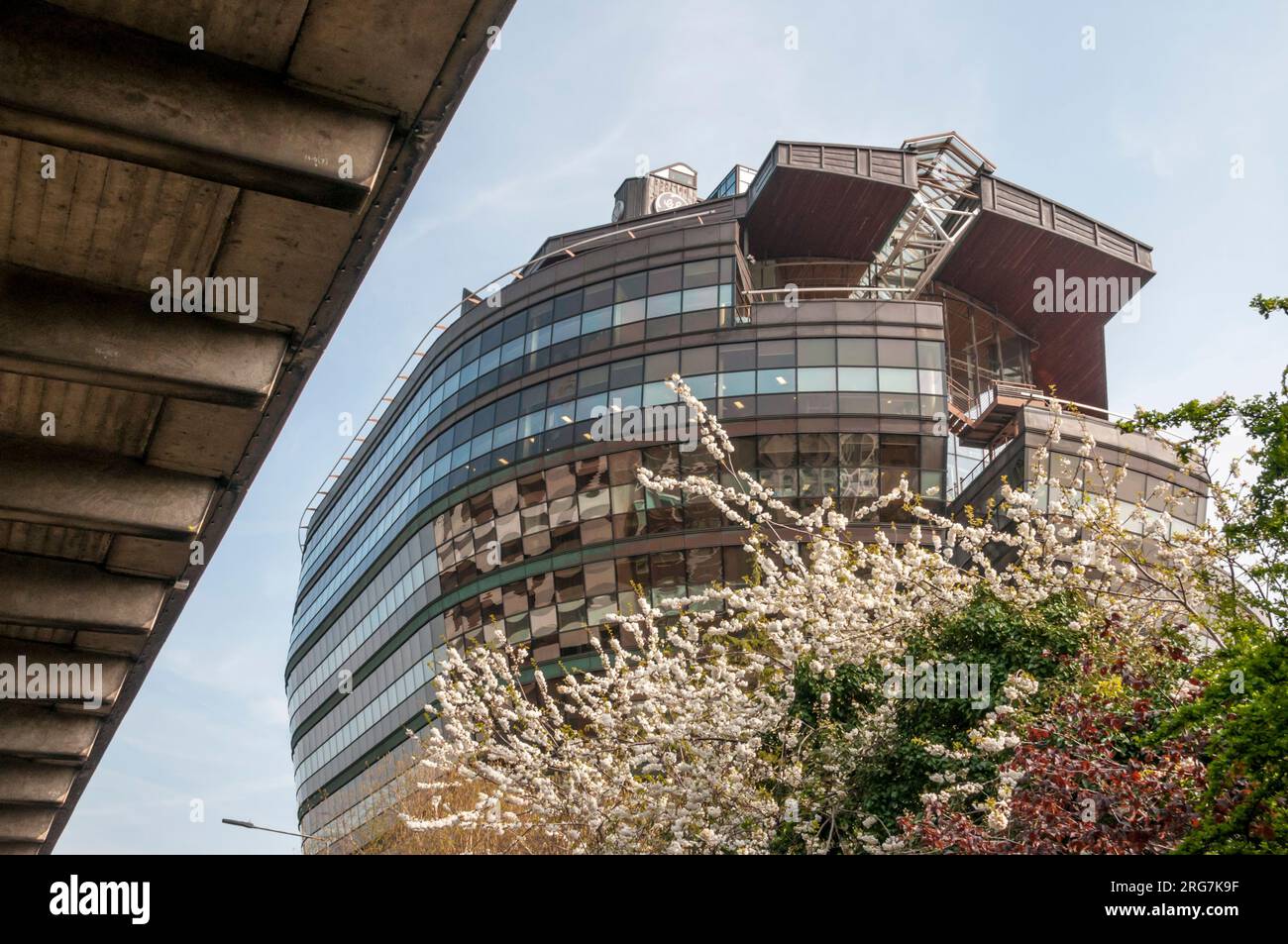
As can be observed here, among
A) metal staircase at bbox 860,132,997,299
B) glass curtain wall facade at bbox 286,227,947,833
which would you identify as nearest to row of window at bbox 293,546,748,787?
glass curtain wall facade at bbox 286,227,947,833

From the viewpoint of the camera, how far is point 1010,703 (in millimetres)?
14797

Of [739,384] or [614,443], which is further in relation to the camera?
[614,443]

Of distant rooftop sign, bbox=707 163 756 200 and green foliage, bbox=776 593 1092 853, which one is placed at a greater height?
distant rooftop sign, bbox=707 163 756 200

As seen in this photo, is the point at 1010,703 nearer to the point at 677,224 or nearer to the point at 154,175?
the point at 154,175

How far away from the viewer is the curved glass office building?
1574 inches

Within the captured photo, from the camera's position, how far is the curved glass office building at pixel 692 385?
131ft

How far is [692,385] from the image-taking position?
41.1 meters

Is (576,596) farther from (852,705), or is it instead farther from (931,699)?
(931,699)

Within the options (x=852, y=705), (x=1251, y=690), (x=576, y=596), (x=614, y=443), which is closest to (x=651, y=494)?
(x=614, y=443)

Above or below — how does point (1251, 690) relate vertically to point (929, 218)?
below

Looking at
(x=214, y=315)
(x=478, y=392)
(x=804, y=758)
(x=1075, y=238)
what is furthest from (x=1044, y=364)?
(x=214, y=315)

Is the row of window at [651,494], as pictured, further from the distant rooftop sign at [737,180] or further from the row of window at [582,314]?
the distant rooftop sign at [737,180]

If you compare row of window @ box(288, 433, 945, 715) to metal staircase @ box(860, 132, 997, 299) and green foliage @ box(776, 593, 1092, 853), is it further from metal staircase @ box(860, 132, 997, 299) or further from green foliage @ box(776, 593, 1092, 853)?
green foliage @ box(776, 593, 1092, 853)

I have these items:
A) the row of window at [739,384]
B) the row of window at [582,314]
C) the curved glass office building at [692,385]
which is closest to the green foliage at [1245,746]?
the curved glass office building at [692,385]
